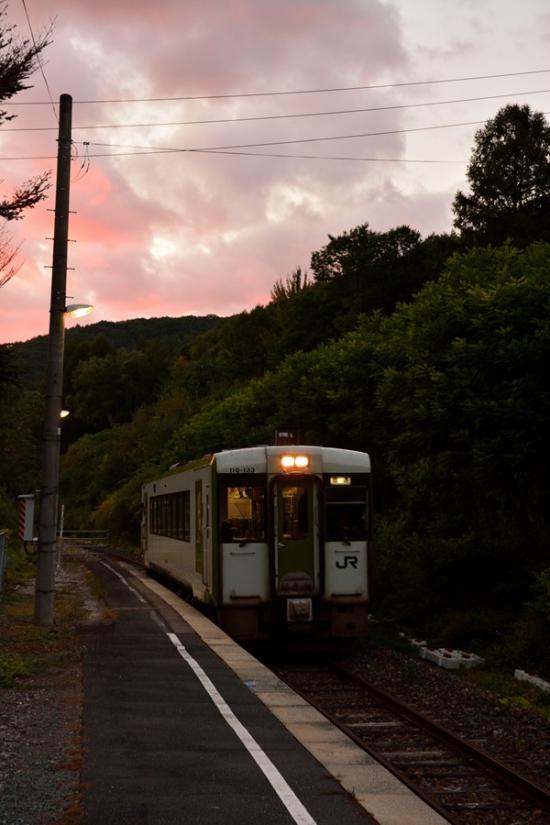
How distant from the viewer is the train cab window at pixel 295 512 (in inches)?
664

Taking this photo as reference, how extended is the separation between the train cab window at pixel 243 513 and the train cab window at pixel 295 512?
1.38 feet

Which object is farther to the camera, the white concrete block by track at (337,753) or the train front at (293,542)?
the train front at (293,542)

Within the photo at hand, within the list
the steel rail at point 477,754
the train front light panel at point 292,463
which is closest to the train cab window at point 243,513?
the train front light panel at point 292,463

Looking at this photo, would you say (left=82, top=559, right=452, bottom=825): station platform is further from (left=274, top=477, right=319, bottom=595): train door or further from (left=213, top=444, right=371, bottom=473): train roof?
(left=213, top=444, right=371, bottom=473): train roof

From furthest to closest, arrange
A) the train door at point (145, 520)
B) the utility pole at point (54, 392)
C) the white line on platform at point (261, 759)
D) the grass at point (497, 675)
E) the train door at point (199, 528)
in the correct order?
the train door at point (145, 520) → the train door at point (199, 528) → the utility pole at point (54, 392) → the grass at point (497, 675) → the white line on platform at point (261, 759)

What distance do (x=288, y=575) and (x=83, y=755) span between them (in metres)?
8.44

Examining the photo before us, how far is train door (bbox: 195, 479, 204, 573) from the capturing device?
18719 mm

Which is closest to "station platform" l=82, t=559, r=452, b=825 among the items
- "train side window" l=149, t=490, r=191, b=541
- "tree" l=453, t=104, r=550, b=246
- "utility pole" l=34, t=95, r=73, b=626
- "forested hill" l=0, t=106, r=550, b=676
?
"utility pole" l=34, t=95, r=73, b=626

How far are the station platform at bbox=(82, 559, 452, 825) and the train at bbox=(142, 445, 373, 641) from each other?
200 centimetres

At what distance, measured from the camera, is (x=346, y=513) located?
17.1 meters

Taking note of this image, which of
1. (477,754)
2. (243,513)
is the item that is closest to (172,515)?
(243,513)

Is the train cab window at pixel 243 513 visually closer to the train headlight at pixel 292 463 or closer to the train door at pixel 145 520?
the train headlight at pixel 292 463

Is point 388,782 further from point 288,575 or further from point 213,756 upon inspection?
point 288,575

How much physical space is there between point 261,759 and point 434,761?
2.66 metres
